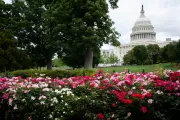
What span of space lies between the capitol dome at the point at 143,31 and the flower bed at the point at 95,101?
125057mm

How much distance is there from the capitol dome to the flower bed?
12506cm

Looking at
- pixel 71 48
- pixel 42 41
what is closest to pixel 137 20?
pixel 42 41

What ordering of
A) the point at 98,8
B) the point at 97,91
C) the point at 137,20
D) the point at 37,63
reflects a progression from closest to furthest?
1. the point at 97,91
2. the point at 98,8
3. the point at 37,63
4. the point at 137,20

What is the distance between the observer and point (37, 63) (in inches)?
1769

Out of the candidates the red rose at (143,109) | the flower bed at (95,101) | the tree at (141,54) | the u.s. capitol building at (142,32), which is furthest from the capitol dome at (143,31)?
the red rose at (143,109)

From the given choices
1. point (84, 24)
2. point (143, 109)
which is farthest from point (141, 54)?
point (143, 109)

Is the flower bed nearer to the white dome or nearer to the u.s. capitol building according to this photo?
the u.s. capitol building

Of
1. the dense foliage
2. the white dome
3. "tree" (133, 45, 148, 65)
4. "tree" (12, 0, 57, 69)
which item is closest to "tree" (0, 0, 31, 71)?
the dense foliage

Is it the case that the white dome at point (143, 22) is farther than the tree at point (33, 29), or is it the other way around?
the white dome at point (143, 22)

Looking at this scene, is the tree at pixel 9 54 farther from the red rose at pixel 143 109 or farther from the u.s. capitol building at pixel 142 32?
the u.s. capitol building at pixel 142 32

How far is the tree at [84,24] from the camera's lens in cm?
2989

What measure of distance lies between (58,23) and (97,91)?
87.3 ft

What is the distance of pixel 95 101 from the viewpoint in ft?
21.0

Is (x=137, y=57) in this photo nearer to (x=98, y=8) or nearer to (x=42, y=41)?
(x=42, y=41)
